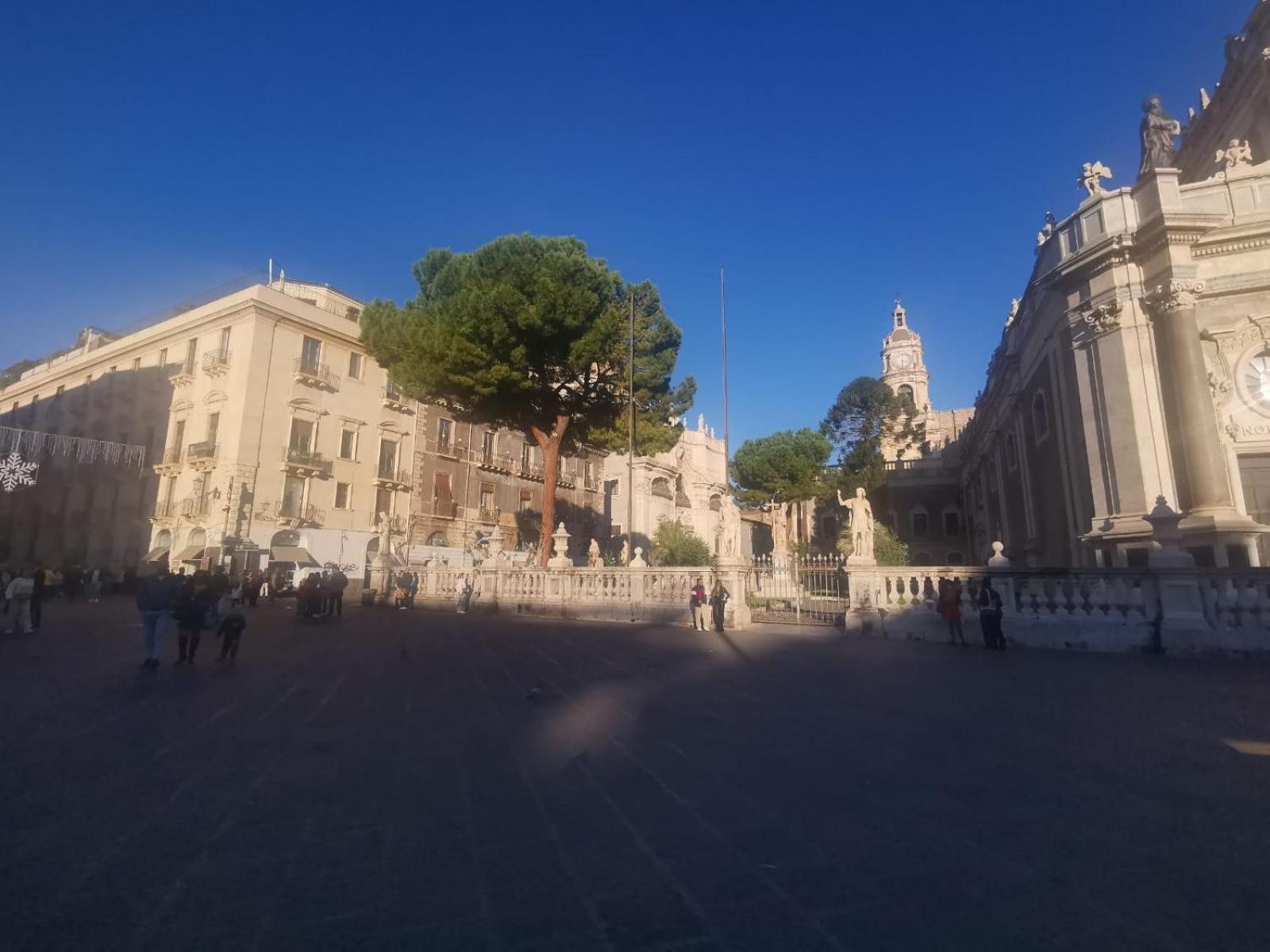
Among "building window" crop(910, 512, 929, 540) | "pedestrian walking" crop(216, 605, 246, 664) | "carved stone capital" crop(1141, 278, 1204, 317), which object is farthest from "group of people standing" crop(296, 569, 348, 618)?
"building window" crop(910, 512, 929, 540)

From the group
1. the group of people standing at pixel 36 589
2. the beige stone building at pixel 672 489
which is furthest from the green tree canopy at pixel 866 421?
the group of people standing at pixel 36 589

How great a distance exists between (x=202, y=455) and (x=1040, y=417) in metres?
32.6

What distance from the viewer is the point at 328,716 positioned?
573 cm

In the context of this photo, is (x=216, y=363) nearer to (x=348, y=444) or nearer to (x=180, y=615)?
(x=348, y=444)

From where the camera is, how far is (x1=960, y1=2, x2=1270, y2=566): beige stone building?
15.3m

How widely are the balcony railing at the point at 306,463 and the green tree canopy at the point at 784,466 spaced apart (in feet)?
101

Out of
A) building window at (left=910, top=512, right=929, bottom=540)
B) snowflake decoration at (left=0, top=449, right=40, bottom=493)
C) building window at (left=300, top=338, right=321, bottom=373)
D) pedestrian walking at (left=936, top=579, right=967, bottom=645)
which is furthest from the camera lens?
building window at (left=910, top=512, right=929, bottom=540)

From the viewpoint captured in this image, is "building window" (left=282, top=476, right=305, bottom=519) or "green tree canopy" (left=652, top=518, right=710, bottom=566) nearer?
"building window" (left=282, top=476, right=305, bottom=519)

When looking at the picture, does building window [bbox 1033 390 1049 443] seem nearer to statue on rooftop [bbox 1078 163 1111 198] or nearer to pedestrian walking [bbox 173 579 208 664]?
statue on rooftop [bbox 1078 163 1111 198]

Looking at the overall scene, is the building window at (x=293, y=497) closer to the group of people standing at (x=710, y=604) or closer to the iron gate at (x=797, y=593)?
the iron gate at (x=797, y=593)

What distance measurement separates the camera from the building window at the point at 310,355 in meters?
30.8

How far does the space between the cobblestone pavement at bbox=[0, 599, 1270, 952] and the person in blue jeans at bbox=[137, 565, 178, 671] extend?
1.22 m

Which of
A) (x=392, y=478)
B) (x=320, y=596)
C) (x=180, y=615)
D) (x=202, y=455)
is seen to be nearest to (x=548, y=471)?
(x=320, y=596)

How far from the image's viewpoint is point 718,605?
15141 mm
